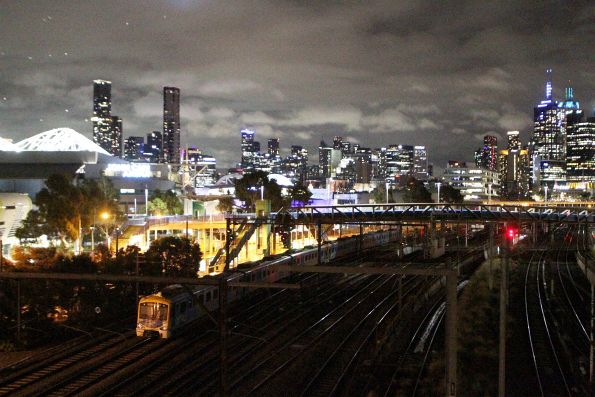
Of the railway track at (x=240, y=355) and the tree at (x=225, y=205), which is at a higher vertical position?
the tree at (x=225, y=205)

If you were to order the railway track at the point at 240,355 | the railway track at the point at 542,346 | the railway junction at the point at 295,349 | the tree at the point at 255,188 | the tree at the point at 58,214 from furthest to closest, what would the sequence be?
the tree at the point at 255,188, the tree at the point at 58,214, the railway track at the point at 542,346, the railway track at the point at 240,355, the railway junction at the point at 295,349

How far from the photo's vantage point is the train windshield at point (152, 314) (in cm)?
1767

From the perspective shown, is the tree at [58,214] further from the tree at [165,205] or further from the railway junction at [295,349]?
the tree at [165,205]

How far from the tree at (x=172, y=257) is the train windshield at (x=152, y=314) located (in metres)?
6.87

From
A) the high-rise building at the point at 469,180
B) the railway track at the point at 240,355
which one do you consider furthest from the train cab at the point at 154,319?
the high-rise building at the point at 469,180

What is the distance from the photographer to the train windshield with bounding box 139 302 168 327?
58.0ft

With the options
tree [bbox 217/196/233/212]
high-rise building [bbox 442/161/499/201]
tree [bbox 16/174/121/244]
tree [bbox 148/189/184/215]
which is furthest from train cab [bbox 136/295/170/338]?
high-rise building [bbox 442/161/499/201]

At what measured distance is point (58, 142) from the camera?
90.1 metres

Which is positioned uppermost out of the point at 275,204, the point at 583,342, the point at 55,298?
the point at 275,204

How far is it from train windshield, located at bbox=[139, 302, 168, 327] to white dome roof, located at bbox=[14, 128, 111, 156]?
242 ft

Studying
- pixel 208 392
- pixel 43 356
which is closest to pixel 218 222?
pixel 43 356

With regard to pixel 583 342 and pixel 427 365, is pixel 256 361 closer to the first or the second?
pixel 427 365

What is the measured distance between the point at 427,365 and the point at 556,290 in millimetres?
17126

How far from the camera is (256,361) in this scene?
1519cm
